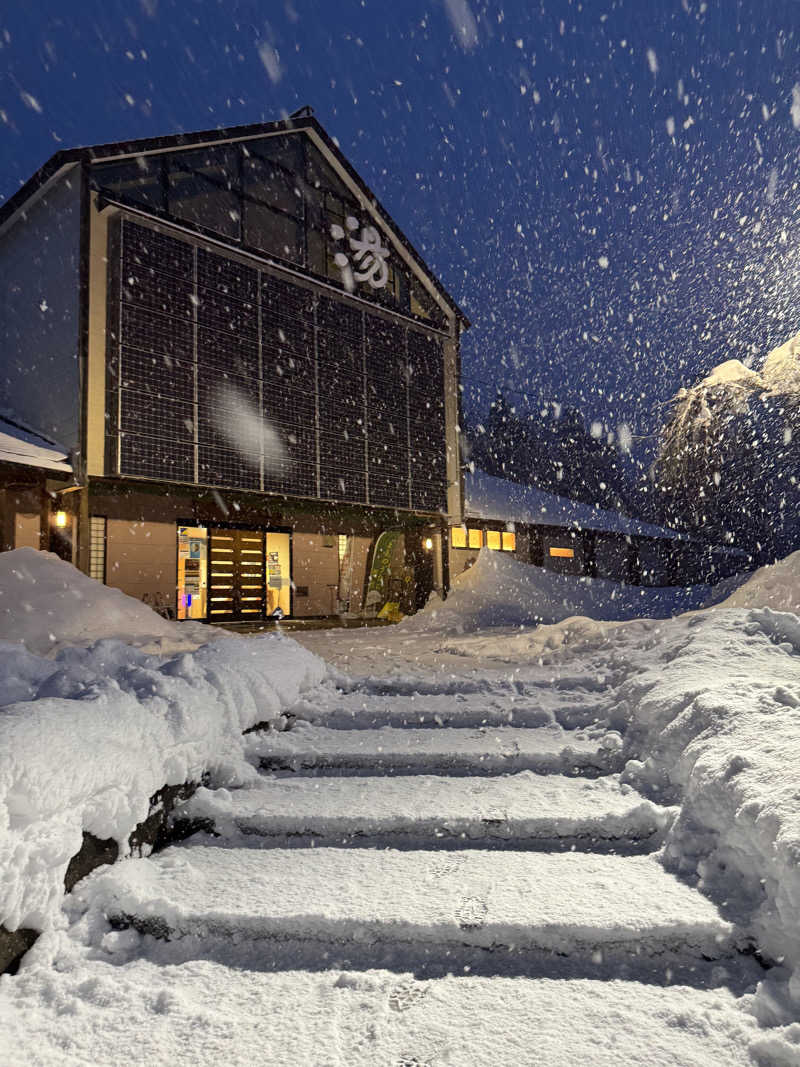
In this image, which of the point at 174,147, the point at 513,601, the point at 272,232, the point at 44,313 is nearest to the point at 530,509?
the point at 513,601

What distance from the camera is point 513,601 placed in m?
14.8

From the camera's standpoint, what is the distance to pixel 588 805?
269 centimetres

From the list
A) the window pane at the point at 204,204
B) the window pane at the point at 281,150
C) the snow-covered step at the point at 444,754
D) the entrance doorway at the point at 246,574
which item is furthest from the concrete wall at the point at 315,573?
the snow-covered step at the point at 444,754

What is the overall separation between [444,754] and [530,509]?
65.9ft

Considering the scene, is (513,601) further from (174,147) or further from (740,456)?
(740,456)

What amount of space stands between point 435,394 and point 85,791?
583 inches

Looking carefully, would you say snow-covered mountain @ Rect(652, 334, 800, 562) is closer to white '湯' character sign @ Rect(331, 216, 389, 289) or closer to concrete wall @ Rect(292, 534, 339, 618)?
white '湯' character sign @ Rect(331, 216, 389, 289)

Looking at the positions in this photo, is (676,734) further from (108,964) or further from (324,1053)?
(108,964)

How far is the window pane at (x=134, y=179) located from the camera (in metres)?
11.3

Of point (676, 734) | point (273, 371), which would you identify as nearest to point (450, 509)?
point (273, 371)

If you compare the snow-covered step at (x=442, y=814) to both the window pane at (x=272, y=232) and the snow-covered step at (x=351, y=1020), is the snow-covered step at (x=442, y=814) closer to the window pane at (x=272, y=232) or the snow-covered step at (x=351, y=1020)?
the snow-covered step at (x=351, y=1020)

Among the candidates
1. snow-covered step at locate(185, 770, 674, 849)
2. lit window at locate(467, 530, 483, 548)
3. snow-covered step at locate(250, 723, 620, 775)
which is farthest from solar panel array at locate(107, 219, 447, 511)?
snow-covered step at locate(185, 770, 674, 849)

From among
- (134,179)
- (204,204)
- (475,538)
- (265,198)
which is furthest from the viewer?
(475,538)

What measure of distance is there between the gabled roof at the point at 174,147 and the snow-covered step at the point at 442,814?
463 inches
